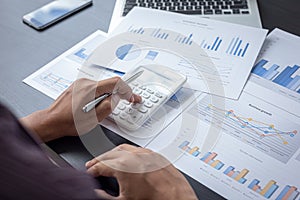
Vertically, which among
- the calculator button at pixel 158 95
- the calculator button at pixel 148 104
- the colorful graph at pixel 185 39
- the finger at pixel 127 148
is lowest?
the finger at pixel 127 148

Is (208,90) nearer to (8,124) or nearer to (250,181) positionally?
(250,181)

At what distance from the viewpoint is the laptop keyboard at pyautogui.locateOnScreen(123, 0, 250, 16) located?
39.8 inches

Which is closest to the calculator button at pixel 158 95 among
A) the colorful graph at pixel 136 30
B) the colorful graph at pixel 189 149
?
the colorful graph at pixel 189 149

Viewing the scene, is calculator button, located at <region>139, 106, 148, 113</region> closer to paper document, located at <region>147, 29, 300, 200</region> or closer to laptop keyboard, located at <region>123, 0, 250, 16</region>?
paper document, located at <region>147, 29, 300, 200</region>

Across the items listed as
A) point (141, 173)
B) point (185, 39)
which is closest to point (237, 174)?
point (141, 173)

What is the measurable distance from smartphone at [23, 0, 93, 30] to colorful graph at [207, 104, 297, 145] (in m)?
0.47

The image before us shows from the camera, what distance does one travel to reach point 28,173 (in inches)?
15.3

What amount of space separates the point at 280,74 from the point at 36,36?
0.55 meters

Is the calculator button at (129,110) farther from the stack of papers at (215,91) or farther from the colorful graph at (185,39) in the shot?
the colorful graph at (185,39)

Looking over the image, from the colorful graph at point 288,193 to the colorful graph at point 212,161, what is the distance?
101 mm

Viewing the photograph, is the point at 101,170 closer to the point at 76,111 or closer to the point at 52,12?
the point at 76,111

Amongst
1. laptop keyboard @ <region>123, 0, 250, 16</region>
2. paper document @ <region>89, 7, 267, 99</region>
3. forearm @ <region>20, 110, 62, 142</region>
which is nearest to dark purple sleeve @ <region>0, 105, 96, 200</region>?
forearm @ <region>20, 110, 62, 142</region>

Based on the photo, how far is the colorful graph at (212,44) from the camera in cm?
91

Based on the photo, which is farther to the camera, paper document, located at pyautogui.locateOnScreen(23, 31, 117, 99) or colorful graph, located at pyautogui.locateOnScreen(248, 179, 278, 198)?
paper document, located at pyautogui.locateOnScreen(23, 31, 117, 99)
